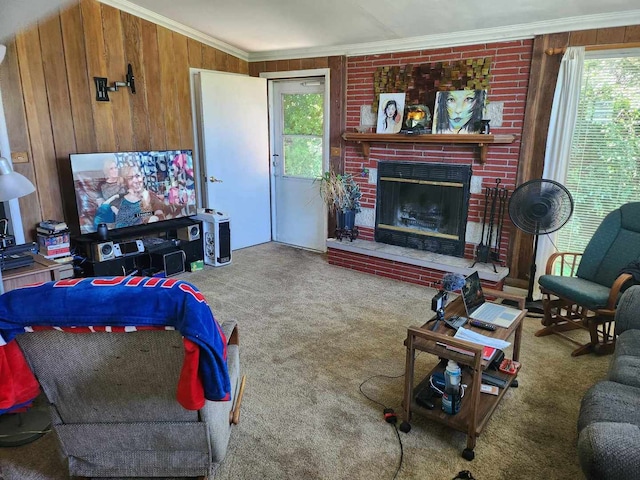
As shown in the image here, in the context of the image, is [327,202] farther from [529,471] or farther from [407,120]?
[529,471]

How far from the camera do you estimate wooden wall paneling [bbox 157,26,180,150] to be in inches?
173

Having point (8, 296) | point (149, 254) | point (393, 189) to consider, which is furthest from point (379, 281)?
point (8, 296)

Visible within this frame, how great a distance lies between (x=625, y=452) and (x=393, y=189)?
Result: 11.0 ft

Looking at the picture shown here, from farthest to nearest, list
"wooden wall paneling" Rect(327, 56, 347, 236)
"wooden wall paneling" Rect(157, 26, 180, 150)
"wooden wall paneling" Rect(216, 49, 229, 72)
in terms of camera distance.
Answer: "wooden wall paneling" Rect(216, 49, 229, 72) < "wooden wall paneling" Rect(327, 56, 347, 236) < "wooden wall paneling" Rect(157, 26, 180, 150)

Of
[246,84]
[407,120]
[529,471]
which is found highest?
[246,84]

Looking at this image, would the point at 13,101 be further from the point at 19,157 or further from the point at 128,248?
the point at 128,248

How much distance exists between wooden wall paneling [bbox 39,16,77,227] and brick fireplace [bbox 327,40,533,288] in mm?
2542

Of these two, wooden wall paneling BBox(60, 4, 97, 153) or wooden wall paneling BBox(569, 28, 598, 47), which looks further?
wooden wall paneling BBox(60, 4, 97, 153)

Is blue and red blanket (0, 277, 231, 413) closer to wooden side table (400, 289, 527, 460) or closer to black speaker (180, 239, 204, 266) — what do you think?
wooden side table (400, 289, 527, 460)

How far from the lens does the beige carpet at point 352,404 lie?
Answer: 193 cm

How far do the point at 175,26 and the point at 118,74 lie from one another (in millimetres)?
818

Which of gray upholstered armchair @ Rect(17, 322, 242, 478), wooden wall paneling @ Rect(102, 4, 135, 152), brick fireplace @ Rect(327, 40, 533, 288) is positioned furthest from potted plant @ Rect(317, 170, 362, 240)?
gray upholstered armchair @ Rect(17, 322, 242, 478)

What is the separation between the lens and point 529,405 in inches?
92.4

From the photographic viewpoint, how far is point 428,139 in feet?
12.9
